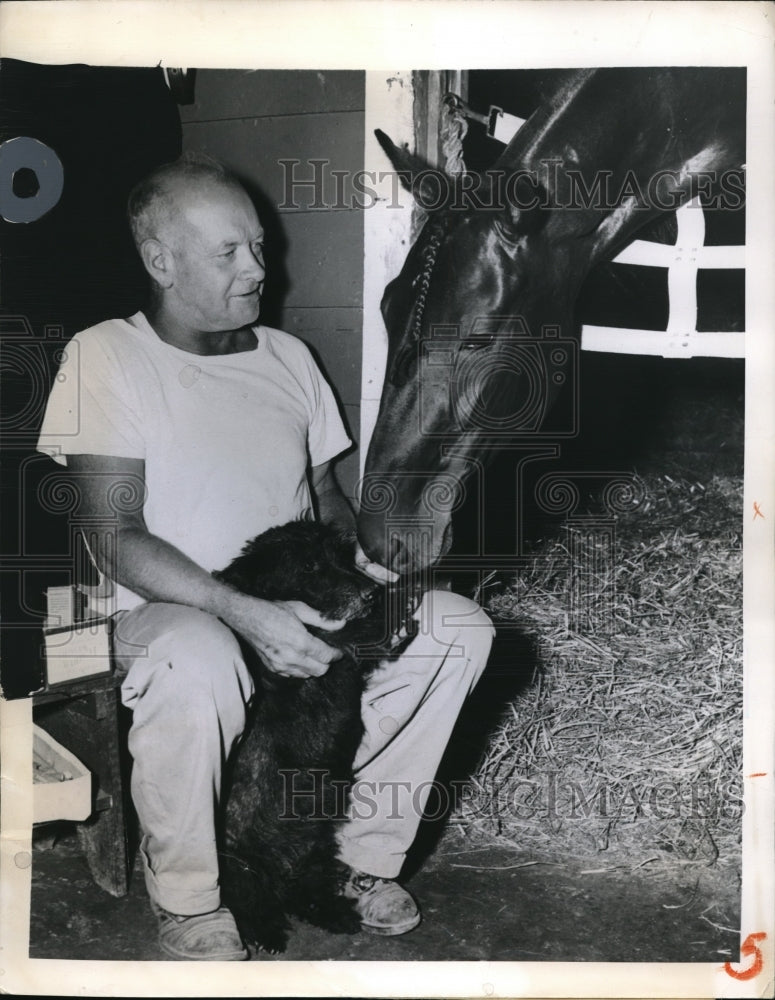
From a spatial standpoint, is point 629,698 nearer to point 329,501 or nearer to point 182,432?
point 329,501

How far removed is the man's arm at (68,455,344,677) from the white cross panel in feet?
2.88

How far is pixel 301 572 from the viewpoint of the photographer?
1.86 meters

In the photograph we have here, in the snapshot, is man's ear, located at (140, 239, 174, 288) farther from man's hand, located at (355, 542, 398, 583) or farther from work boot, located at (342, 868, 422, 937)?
work boot, located at (342, 868, 422, 937)

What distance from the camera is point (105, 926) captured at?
1.94 metres

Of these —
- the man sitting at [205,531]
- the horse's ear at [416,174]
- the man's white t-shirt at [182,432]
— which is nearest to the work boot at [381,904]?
the man sitting at [205,531]

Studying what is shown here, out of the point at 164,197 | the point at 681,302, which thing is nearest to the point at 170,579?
the point at 164,197

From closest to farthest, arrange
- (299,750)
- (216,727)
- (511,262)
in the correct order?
1. (216,727)
2. (299,750)
3. (511,262)

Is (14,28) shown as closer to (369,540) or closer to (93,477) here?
(93,477)

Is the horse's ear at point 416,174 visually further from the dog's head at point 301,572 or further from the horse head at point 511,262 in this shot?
the dog's head at point 301,572

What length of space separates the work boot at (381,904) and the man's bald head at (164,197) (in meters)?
1.40

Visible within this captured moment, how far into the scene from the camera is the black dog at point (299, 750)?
1864 mm

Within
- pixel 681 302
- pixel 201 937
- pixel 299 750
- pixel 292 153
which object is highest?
pixel 292 153

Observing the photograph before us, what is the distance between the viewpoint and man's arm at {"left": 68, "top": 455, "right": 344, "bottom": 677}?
6.06 feet

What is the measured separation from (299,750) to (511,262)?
1.12 m
